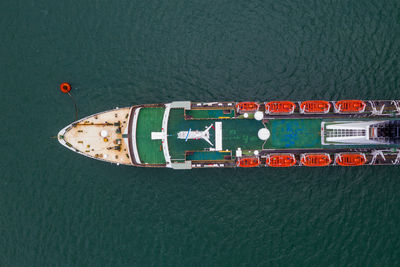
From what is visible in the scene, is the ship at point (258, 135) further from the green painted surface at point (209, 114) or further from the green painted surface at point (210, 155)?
the green painted surface at point (209, 114)

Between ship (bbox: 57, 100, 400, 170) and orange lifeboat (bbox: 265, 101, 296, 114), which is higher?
orange lifeboat (bbox: 265, 101, 296, 114)

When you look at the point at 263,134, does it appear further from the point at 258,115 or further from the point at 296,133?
the point at 296,133

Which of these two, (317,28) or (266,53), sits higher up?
(317,28)

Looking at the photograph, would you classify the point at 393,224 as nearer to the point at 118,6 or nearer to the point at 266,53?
the point at 266,53

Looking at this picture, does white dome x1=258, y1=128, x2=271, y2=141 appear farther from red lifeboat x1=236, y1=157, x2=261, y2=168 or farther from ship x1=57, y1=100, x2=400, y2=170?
→ red lifeboat x1=236, y1=157, x2=261, y2=168

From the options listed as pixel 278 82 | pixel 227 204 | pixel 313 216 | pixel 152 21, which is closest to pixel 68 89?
pixel 152 21

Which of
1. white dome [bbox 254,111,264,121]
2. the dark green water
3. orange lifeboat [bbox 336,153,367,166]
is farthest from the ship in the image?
the dark green water
